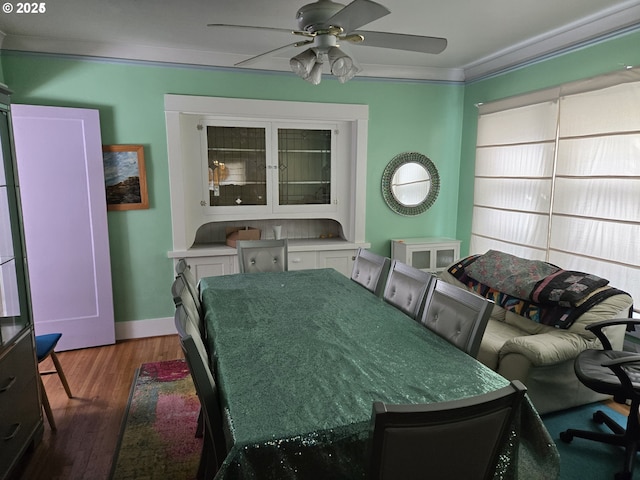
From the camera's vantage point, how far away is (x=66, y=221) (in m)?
3.36

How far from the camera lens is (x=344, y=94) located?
4.08m

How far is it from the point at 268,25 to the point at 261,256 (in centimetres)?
170

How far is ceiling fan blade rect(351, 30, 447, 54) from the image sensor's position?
2.00 m

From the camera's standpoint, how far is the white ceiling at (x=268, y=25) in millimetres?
2604

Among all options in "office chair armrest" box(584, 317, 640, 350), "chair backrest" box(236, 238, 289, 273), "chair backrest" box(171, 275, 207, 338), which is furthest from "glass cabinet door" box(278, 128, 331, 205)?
"office chair armrest" box(584, 317, 640, 350)

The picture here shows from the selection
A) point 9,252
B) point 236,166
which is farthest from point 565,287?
point 9,252

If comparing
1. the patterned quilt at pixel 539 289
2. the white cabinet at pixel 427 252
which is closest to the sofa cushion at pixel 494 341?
the patterned quilt at pixel 539 289

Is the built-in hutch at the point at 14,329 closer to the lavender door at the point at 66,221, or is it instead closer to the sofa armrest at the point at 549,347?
the lavender door at the point at 66,221

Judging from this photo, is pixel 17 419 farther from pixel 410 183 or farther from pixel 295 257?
pixel 410 183

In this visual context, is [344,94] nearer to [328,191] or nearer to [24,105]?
[328,191]

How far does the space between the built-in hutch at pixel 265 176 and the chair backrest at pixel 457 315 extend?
2.05 meters

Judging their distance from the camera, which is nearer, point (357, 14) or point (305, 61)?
point (357, 14)

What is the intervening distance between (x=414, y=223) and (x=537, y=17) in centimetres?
217

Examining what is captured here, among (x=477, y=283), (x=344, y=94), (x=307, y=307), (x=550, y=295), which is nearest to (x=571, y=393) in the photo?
(x=550, y=295)
